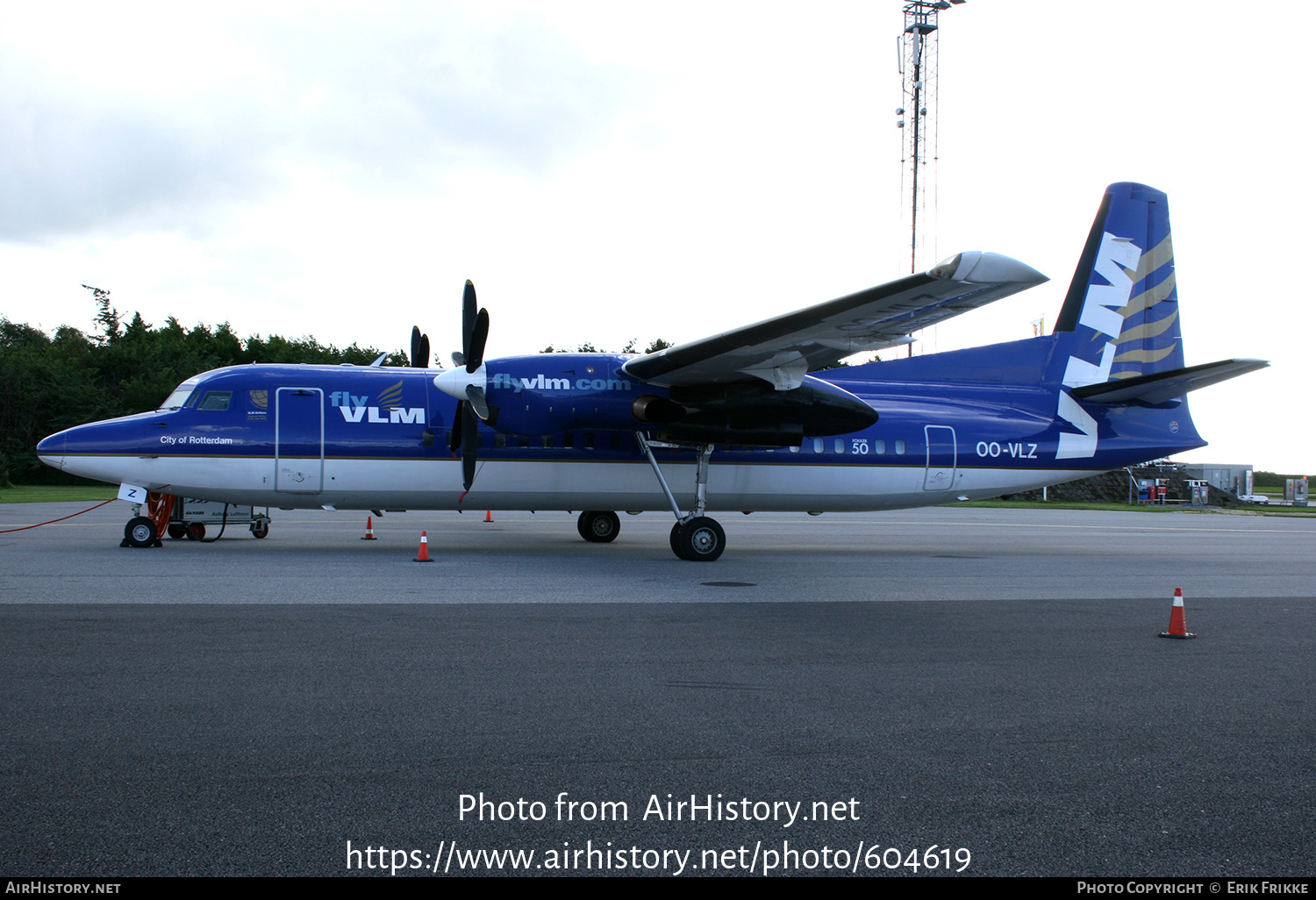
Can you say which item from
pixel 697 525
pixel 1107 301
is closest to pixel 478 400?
pixel 697 525

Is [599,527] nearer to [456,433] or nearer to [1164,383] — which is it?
Result: [456,433]

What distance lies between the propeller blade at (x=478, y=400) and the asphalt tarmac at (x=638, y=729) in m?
3.23

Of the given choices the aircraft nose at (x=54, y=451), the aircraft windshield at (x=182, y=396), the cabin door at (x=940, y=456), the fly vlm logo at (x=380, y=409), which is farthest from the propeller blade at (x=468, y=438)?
the cabin door at (x=940, y=456)

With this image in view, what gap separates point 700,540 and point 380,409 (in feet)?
20.2

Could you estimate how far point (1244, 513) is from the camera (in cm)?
3756

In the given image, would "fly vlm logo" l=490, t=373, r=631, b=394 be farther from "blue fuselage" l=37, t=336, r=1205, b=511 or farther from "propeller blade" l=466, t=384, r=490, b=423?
"propeller blade" l=466, t=384, r=490, b=423

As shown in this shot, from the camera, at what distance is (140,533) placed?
14062mm

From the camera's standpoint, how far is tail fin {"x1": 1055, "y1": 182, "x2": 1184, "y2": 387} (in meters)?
17.8

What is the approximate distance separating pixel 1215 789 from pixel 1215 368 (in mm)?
13490

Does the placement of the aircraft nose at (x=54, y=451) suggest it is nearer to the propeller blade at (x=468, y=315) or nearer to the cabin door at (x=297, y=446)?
the cabin door at (x=297, y=446)

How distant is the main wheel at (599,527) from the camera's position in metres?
17.8

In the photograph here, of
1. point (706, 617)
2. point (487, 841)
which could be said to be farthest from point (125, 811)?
point (706, 617)

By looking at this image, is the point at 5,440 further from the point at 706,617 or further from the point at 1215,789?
the point at 1215,789

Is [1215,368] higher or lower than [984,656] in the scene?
higher
